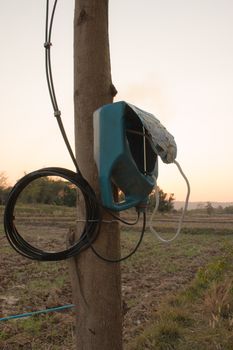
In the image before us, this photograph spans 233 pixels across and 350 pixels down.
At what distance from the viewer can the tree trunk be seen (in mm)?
1707

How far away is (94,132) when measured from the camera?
1.70 meters

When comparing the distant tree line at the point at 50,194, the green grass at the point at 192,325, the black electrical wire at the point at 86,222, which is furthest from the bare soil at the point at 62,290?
the distant tree line at the point at 50,194

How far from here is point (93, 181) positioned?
1.77 m

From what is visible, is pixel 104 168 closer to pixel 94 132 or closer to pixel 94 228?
pixel 94 132

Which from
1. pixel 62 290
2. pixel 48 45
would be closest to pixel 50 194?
pixel 62 290

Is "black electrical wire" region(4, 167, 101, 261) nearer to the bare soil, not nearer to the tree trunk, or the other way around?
the tree trunk

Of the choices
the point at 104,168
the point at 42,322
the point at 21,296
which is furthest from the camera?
the point at 21,296

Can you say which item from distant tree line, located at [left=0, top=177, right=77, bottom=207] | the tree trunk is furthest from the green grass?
distant tree line, located at [left=0, top=177, right=77, bottom=207]

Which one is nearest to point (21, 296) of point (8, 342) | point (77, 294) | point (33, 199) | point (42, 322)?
point (42, 322)

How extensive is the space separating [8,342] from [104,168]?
3169 mm

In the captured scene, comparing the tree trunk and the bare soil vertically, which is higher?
the tree trunk

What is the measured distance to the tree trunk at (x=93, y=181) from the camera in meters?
1.71

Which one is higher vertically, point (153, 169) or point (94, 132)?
point (94, 132)

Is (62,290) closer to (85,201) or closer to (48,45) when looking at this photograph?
(85,201)
